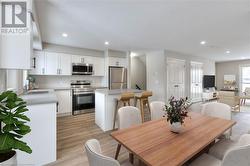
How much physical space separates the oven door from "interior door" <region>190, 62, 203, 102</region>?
194 inches

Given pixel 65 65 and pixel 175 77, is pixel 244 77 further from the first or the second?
pixel 65 65

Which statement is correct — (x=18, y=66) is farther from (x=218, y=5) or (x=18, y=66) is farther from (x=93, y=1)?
(x=218, y=5)

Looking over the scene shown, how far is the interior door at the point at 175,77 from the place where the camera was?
5719mm

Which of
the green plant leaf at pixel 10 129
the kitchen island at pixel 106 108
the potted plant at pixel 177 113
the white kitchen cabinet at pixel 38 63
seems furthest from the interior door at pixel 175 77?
the green plant leaf at pixel 10 129

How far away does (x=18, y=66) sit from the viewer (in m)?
1.69

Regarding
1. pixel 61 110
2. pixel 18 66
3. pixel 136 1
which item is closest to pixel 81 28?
pixel 136 1

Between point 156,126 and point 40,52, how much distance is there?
4.45 m

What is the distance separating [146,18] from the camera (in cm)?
263

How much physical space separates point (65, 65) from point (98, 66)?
1.26 meters

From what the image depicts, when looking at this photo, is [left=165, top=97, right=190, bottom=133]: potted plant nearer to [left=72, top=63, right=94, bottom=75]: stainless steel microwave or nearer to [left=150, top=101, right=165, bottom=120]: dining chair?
[left=150, top=101, right=165, bottom=120]: dining chair

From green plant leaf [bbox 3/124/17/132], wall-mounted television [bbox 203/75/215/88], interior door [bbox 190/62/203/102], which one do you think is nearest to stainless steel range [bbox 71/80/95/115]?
green plant leaf [bbox 3/124/17/132]

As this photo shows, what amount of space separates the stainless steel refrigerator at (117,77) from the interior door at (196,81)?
3497mm

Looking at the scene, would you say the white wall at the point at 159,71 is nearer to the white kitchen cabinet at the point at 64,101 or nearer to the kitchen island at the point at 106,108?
the kitchen island at the point at 106,108

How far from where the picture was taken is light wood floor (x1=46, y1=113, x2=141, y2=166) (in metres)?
2.17
